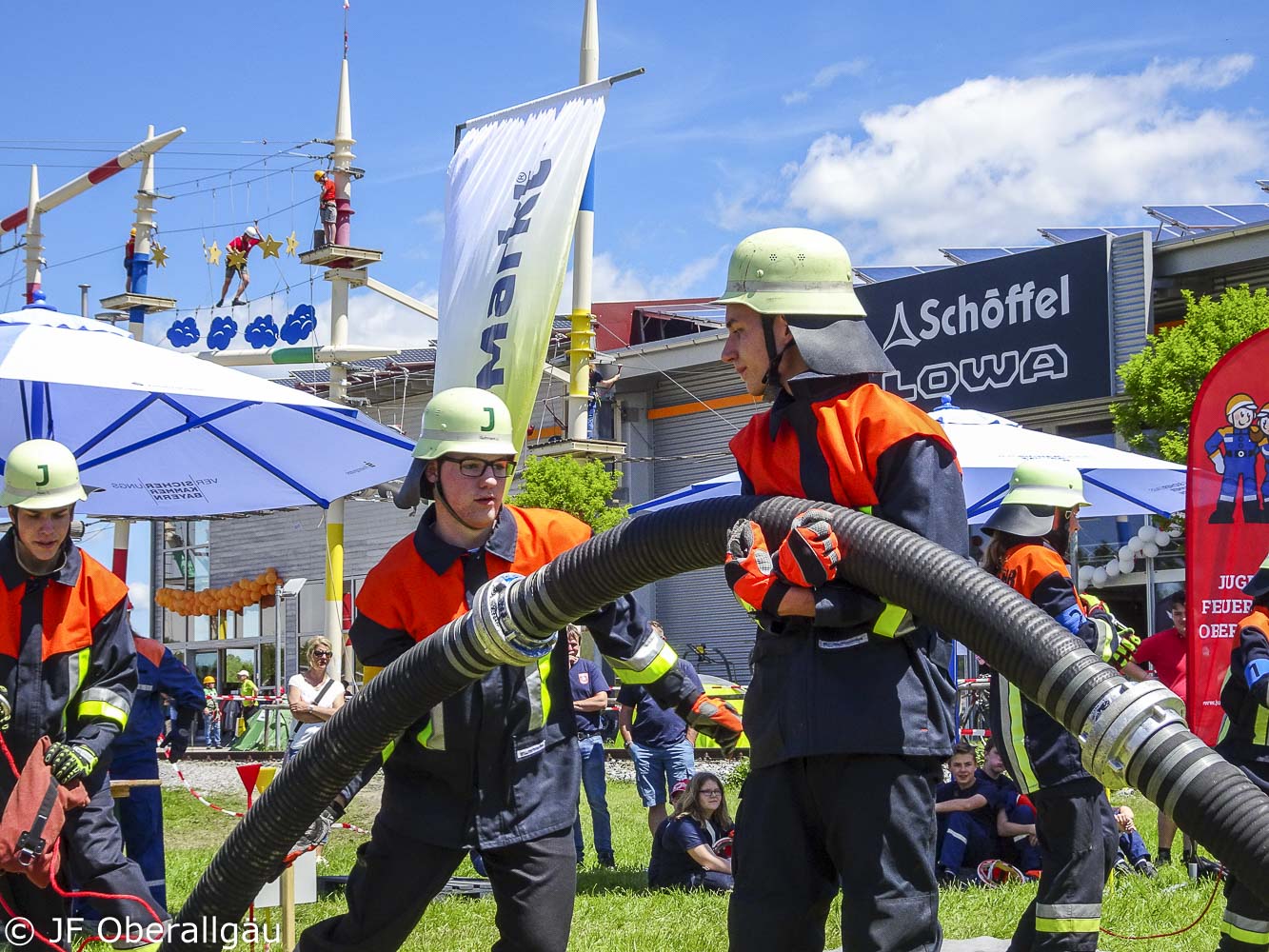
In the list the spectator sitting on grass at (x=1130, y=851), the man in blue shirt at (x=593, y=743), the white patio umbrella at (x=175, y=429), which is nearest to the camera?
the white patio umbrella at (x=175, y=429)

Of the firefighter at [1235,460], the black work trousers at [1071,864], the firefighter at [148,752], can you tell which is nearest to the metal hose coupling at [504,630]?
the black work trousers at [1071,864]

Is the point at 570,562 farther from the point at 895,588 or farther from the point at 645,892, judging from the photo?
the point at 645,892

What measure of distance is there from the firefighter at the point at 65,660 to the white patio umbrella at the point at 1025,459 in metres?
5.52

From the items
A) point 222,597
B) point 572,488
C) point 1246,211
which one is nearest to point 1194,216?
point 1246,211

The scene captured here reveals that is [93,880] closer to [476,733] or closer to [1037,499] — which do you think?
[476,733]

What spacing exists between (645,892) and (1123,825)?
3.22 m

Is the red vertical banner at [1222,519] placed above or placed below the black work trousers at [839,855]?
above

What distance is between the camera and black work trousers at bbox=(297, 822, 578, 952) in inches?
172

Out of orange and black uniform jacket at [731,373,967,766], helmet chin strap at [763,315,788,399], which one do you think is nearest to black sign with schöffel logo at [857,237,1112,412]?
helmet chin strap at [763,315,788,399]

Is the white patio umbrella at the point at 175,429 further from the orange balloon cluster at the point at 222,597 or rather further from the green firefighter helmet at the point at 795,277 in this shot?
the orange balloon cluster at the point at 222,597

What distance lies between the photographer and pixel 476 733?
4469mm

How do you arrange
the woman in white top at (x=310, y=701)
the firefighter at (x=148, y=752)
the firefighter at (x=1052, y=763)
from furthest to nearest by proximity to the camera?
the woman in white top at (x=310, y=701) → the firefighter at (x=148, y=752) → the firefighter at (x=1052, y=763)

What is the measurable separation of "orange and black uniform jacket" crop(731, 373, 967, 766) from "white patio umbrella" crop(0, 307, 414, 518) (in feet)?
19.0

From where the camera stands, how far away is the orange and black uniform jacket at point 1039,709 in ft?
17.8
